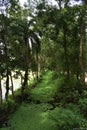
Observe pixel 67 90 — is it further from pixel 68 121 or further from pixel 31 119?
pixel 68 121

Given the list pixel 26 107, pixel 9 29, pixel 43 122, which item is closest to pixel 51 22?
pixel 9 29

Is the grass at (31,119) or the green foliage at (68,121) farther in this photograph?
the grass at (31,119)

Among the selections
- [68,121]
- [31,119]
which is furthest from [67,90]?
[68,121]

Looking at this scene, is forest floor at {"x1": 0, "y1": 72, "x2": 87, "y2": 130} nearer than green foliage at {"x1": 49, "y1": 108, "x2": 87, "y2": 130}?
No

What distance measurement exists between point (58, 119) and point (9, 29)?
10.6 meters

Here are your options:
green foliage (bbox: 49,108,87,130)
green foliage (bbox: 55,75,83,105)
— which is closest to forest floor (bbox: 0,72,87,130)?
green foliage (bbox: 49,108,87,130)

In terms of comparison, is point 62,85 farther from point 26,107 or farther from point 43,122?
point 43,122

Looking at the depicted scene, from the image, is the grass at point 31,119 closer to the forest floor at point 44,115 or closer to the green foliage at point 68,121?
the forest floor at point 44,115

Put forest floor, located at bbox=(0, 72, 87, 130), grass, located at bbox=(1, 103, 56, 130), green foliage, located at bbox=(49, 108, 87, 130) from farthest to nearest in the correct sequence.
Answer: grass, located at bbox=(1, 103, 56, 130) < forest floor, located at bbox=(0, 72, 87, 130) < green foliage, located at bbox=(49, 108, 87, 130)

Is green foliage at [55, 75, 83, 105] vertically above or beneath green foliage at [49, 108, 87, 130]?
beneath

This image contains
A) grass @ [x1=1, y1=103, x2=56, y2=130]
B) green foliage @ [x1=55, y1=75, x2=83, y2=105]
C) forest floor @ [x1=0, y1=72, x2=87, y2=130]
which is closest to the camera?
forest floor @ [x1=0, y1=72, x2=87, y2=130]

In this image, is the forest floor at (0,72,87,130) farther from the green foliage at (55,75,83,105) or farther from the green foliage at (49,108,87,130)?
the green foliage at (55,75,83,105)

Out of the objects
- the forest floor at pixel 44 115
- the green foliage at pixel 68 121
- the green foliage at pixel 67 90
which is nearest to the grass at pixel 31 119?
the forest floor at pixel 44 115

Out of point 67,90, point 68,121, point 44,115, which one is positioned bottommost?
point 67,90
